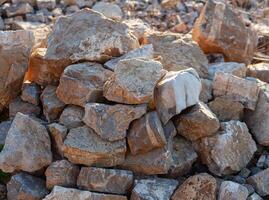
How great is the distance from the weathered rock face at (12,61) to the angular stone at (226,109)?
201 cm

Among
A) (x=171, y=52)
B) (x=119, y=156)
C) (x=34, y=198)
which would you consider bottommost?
(x=34, y=198)

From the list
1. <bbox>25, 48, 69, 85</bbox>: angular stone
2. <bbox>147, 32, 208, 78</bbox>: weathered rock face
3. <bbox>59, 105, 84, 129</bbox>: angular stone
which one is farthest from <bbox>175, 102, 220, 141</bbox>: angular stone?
<bbox>25, 48, 69, 85</bbox>: angular stone

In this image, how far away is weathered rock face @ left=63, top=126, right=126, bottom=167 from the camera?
4820 mm

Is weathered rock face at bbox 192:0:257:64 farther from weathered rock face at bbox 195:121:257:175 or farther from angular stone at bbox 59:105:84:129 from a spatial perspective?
angular stone at bbox 59:105:84:129

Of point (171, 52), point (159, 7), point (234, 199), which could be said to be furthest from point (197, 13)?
point (234, 199)

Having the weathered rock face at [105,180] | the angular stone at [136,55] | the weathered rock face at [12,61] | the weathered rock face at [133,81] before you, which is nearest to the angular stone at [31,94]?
the weathered rock face at [12,61]

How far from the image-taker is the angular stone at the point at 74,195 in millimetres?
4742

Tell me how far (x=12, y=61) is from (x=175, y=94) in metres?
1.88

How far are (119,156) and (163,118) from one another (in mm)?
530

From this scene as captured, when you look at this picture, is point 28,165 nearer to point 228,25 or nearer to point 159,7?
point 228,25

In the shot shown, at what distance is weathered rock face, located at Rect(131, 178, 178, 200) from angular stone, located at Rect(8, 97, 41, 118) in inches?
56.2

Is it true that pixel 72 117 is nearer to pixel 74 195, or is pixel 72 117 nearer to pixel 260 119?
pixel 74 195

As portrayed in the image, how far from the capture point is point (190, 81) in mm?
5023

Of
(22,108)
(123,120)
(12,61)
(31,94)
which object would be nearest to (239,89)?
(123,120)
